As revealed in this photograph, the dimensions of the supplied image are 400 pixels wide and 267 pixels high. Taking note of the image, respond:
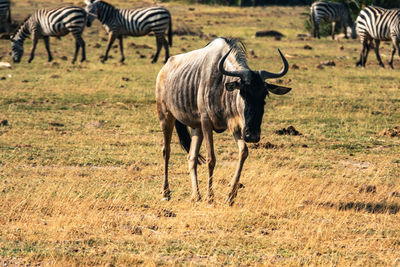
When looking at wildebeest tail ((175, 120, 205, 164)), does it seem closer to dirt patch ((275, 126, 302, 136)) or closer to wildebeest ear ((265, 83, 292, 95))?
wildebeest ear ((265, 83, 292, 95))

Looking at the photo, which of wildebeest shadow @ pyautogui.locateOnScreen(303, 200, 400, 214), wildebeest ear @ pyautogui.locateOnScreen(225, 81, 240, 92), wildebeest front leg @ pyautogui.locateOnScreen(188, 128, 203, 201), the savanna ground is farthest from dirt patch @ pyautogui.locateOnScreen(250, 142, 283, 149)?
wildebeest ear @ pyautogui.locateOnScreen(225, 81, 240, 92)

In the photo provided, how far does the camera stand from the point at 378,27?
21969 millimetres

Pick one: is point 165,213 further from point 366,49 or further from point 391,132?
point 366,49

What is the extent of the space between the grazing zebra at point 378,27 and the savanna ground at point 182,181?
2.40 meters

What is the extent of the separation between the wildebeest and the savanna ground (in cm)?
66

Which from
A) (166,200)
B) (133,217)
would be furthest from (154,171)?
(133,217)

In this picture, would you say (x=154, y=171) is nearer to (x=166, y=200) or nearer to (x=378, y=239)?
(x=166, y=200)

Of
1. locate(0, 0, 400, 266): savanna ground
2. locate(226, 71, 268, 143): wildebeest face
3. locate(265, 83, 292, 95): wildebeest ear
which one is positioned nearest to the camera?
locate(0, 0, 400, 266): savanna ground

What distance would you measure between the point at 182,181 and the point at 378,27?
15.0 meters

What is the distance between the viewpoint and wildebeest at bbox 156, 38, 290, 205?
6895 millimetres

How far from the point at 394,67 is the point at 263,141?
12.4 m

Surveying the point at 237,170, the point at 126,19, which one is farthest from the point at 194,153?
the point at 126,19

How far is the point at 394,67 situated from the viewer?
22422mm

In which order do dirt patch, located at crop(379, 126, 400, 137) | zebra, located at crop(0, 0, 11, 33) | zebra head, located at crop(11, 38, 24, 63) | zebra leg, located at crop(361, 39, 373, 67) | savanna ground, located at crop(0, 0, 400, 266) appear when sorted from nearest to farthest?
1. savanna ground, located at crop(0, 0, 400, 266)
2. dirt patch, located at crop(379, 126, 400, 137)
3. zebra leg, located at crop(361, 39, 373, 67)
4. zebra head, located at crop(11, 38, 24, 63)
5. zebra, located at crop(0, 0, 11, 33)
